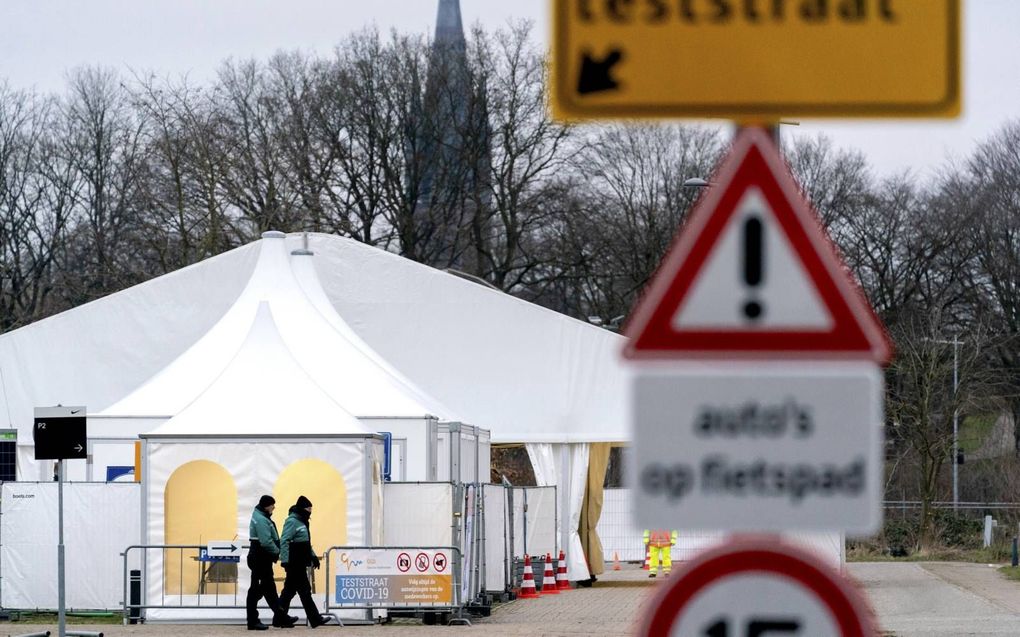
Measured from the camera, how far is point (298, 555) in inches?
859

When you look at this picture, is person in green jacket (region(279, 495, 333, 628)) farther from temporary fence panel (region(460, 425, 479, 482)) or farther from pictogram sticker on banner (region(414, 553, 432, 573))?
temporary fence panel (region(460, 425, 479, 482))

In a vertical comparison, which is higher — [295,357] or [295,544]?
[295,357]

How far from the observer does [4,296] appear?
56.2 m

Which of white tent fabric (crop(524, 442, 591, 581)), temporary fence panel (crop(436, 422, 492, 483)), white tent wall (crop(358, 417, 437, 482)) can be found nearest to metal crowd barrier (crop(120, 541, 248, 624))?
white tent wall (crop(358, 417, 437, 482))

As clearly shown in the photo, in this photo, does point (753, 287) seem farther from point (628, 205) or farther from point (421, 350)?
point (628, 205)

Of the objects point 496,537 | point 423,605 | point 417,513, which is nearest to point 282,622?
point 423,605

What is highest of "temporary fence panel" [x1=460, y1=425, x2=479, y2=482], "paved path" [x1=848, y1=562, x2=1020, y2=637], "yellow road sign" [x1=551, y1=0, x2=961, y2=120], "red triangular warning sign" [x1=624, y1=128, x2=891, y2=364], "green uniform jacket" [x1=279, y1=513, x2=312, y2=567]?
"yellow road sign" [x1=551, y1=0, x2=961, y2=120]

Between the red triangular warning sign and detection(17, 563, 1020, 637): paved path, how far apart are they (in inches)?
644

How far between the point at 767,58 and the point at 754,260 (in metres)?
0.47

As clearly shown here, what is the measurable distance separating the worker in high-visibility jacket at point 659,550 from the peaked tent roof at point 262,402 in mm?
11343

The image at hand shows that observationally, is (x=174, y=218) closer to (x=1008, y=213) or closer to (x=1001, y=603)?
(x=1008, y=213)

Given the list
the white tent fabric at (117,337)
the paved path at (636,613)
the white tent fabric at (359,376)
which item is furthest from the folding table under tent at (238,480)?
the white tent fabric at (117,337)

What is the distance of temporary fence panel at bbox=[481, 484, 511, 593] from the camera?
25906mm

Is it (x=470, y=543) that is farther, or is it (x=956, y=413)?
(x=956, y=413)
